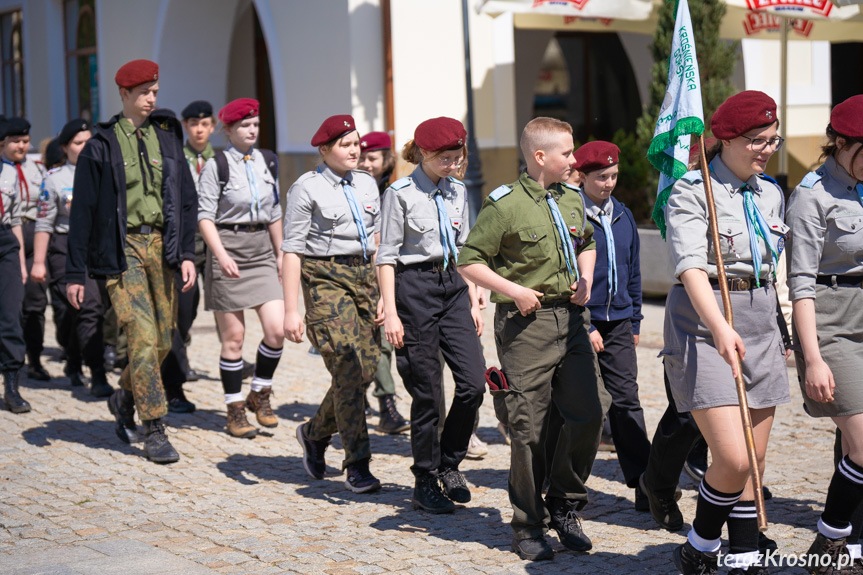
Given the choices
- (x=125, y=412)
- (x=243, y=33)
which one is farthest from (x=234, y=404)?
(x=243, y=33)

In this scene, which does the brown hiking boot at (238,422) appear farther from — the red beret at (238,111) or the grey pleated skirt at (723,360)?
the grey pleated skirt at (723,360)

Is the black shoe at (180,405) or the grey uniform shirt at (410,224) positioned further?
the black shoe at (180,405)

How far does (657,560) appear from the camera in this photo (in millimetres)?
4738

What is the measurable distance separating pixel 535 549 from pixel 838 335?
4.99 feet

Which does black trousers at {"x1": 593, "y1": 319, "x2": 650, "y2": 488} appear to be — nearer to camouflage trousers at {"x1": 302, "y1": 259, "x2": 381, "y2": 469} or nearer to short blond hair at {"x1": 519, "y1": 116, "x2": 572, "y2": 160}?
camouflage trousers at {"x1": 302, "y1": 259, "x2": 381, "y2": 469}

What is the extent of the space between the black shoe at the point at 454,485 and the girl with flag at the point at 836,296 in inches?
70.2

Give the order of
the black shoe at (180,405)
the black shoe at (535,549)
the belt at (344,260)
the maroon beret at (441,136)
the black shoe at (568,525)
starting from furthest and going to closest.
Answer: the black shoe at (180,405) < the belt at (344,260) < the maroon beret at (441,136) < the black shoe at (568,525) < the black shoe at (535,549)

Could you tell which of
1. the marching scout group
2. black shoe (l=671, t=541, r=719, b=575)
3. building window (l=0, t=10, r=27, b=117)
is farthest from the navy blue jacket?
building window (l=0, t=10, r=27, b=117)

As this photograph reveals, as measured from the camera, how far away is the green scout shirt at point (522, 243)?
4.80 metres

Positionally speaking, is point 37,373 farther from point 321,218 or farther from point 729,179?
point 729,179

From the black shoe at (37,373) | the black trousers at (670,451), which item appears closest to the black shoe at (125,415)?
the black shoe at (37,373)

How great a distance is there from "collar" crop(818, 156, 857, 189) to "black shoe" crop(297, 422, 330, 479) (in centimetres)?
309

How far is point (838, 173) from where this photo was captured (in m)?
4.54

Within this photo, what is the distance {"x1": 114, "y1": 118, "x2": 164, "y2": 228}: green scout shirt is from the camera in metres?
6.78
